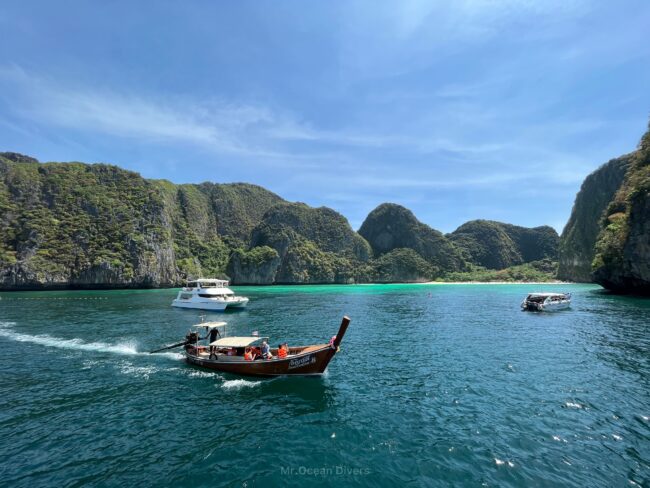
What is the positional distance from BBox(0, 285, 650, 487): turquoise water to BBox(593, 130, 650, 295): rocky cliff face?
51.5 meters

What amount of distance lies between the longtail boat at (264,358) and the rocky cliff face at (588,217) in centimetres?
17462

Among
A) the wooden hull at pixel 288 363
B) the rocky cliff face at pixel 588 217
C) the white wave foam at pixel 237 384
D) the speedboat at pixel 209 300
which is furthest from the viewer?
the rocky cliff face at pixel 588 217

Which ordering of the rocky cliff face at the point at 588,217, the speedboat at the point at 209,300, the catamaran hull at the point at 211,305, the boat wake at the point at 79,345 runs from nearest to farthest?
1. the boat wake at the point at 79,345
2. the catamaran hull at the point at 211,305
3. the speedboat at the point at 209,300
4. the rocky cliff face at the point at 588,217

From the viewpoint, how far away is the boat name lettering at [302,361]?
21164 mm

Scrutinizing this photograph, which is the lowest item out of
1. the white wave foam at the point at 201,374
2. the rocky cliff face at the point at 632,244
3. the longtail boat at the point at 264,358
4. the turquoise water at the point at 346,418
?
the white wave foam at the point at 201,374

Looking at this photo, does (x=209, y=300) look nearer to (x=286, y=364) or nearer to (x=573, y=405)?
(x=286, y=364)

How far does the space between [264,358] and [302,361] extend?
2832 mm

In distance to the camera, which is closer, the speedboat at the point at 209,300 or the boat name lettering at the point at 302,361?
the boat name lettering at the point at 302,361

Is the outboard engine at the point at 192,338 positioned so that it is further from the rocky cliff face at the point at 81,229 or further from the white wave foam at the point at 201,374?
the rocky cliff face at the point at 81,229

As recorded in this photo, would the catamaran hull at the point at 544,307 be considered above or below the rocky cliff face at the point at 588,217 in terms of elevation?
below

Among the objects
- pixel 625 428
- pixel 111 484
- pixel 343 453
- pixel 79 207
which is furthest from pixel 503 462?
pixel 79 207

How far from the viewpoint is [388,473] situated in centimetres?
1145

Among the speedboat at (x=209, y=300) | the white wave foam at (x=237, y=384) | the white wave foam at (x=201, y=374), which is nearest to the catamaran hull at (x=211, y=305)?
the speedboat at (x=209, y=300)

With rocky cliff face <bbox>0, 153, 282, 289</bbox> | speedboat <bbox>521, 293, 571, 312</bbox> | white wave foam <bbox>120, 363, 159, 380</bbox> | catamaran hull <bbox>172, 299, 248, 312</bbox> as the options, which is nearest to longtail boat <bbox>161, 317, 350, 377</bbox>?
white wave foam <bbox>120, 363, 159, 380</bbox>
